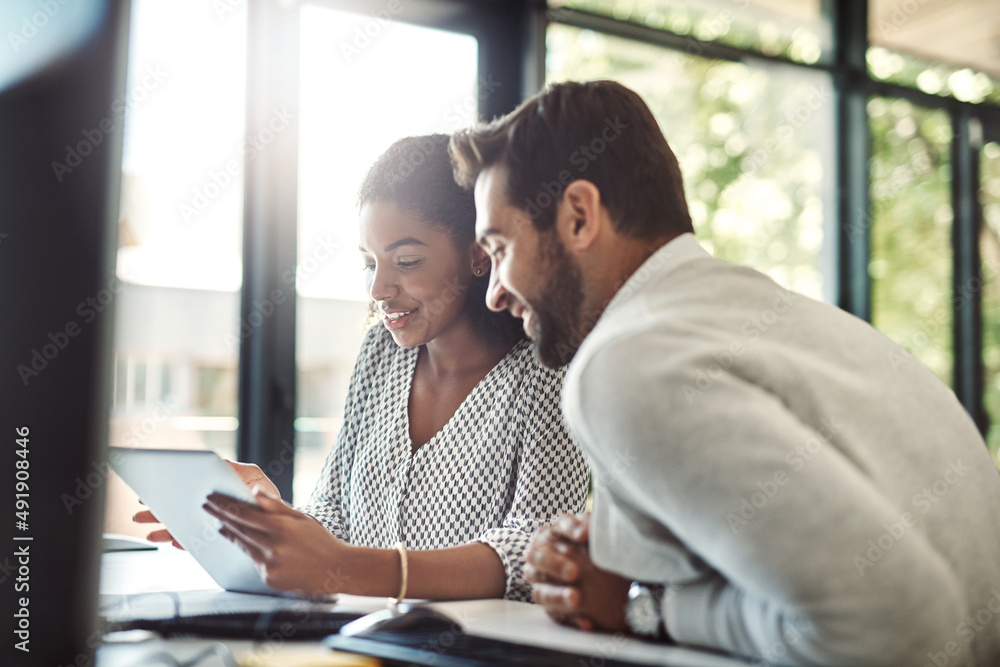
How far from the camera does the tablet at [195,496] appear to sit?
1.07 m

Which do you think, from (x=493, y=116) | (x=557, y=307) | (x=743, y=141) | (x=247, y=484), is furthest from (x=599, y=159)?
(x=743, y=141)

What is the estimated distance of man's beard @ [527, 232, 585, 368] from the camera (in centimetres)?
117

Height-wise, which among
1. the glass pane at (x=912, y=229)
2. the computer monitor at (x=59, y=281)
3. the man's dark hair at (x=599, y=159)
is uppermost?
the glass pane at (x=912, y=229)

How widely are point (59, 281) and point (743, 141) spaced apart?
158 inches

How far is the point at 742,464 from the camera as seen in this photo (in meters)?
0.79

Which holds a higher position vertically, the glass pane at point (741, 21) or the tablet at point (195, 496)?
the glass pane at point (741, 21)

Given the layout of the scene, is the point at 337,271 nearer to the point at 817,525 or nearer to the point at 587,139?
the point at 587,139

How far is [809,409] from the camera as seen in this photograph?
2.86ft

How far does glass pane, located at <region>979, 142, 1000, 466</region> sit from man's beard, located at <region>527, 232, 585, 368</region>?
4312mm

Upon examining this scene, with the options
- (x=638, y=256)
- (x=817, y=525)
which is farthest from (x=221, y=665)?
(x=638, y=256)

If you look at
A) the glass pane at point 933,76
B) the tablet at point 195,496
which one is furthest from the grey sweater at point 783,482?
the glass pane at point 933,76

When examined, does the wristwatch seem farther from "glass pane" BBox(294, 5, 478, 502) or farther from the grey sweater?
"glass pane" BBox(294, 5, 478, 502)

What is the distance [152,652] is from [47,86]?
1.99ft

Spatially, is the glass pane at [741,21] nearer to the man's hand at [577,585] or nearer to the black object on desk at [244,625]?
the man's hand at [577,585]
